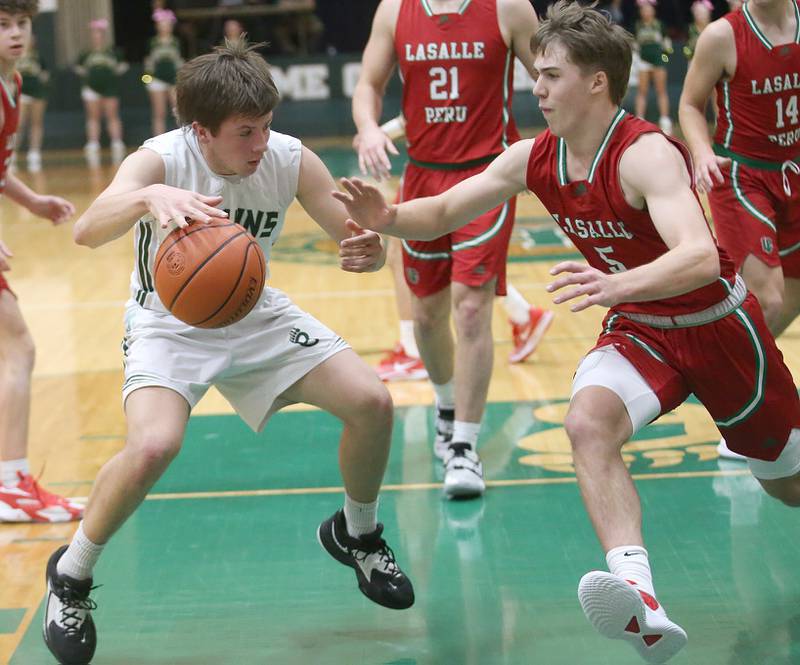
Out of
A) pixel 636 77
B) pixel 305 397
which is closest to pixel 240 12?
pixel 636 77

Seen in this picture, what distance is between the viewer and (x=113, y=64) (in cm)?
1962

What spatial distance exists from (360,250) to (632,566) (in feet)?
4.17

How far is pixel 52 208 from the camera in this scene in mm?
5105

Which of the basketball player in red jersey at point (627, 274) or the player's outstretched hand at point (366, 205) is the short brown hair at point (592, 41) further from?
the player's outstretched hand at point (366, 205)

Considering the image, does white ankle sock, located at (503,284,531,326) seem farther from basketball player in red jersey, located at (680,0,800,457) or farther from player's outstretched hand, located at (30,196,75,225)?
player's outstretched hand, located at (30,196,75,225)

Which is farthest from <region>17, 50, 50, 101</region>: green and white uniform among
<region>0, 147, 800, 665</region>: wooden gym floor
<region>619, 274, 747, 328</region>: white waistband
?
<region>619, 274, 747, 328</region>: white waistband

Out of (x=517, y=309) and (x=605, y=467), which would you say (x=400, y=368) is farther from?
(x=605, y=467)

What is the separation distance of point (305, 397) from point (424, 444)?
1.99 meters

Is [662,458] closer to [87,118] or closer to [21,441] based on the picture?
[21,441]

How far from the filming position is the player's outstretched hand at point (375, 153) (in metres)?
4.95

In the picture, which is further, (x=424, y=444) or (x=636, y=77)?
(x=636, y=77)

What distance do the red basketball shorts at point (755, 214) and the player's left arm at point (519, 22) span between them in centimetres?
99

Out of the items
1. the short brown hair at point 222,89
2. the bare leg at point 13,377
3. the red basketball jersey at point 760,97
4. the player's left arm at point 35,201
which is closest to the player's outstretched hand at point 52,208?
→ the player's left arm at point 35,201

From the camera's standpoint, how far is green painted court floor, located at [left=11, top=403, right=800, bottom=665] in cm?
377
